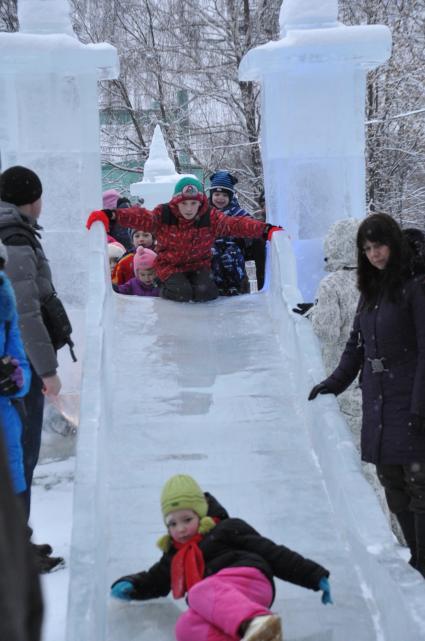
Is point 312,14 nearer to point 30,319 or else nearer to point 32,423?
point 30,319

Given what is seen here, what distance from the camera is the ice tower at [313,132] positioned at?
7.64 m

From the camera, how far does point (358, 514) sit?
141 inches

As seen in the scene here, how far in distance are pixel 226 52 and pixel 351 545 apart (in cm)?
1799

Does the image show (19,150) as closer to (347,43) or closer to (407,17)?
(347,43)

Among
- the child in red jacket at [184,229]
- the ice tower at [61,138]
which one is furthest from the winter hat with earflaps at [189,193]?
the ice tower at [61,138]

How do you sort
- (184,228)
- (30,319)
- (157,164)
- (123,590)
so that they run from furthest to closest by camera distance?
(157,164), (184,228), (30,319), (123,590)

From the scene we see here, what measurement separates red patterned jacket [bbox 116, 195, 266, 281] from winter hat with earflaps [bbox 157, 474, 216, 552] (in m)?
3.67

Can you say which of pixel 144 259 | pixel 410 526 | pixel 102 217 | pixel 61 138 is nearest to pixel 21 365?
pixel 410 526

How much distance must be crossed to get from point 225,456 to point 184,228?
2542 millimetres

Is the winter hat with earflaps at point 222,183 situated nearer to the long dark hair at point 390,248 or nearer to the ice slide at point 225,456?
the ice slide at point 225,456

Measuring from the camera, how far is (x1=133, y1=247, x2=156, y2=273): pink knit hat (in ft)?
23.9

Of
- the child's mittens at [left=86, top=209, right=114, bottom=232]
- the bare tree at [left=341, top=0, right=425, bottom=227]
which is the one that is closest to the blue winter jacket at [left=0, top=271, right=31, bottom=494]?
the child's mittens at [left=86, top=209, right=114, bottom=232]

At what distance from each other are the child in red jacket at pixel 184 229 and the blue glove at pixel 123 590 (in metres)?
3.67

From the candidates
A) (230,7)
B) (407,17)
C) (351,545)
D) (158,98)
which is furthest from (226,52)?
(351,545)
